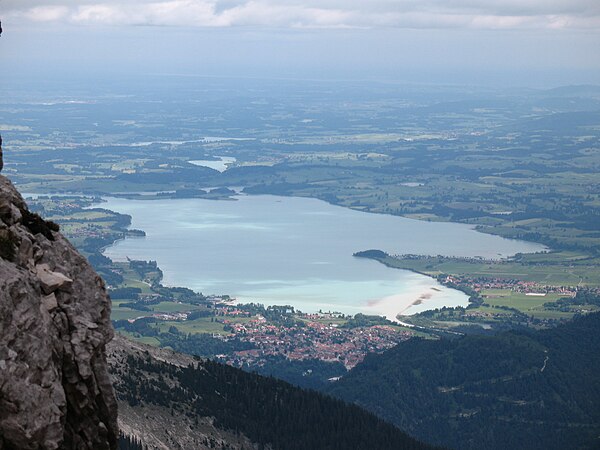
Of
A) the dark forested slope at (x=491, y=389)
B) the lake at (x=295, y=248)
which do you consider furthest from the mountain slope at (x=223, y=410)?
the lake at (x=295, y=248)

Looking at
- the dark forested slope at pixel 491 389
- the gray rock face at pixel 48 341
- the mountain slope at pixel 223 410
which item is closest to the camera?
the gray rock face at pixel 48 341

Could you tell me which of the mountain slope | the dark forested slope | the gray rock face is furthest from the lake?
the gray rock face

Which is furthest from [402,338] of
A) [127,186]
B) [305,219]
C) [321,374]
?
[127,186]

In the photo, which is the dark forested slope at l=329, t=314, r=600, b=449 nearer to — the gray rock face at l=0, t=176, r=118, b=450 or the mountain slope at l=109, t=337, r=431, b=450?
the mountain slope at l=109, t=337, r=431, b=450

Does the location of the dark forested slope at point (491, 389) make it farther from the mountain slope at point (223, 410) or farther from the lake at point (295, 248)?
the lake at point (295, 248)

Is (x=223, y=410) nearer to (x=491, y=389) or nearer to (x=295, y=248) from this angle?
(x=491, y=389)

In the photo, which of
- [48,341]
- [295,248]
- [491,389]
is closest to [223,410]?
[491,389]
